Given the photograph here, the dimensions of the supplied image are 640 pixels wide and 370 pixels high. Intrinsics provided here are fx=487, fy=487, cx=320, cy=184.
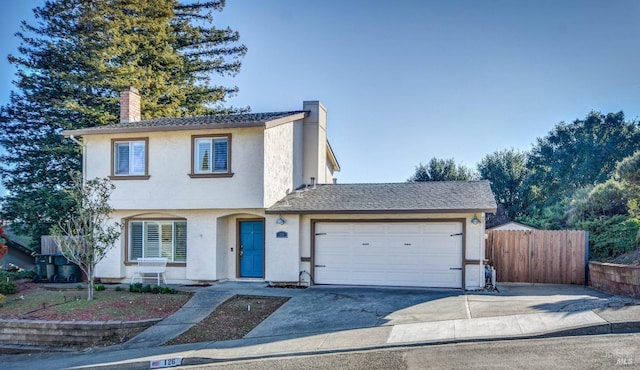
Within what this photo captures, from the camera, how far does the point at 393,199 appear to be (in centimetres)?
1611

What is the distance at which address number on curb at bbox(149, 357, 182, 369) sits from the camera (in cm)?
896

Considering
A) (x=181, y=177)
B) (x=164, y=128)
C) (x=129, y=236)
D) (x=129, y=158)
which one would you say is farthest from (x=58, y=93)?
(x=181, y=177)

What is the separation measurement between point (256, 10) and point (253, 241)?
371 inches

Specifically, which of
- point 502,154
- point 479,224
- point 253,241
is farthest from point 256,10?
point 502,154

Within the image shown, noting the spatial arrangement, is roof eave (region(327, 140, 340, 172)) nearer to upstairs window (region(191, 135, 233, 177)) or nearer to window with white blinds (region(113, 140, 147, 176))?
upstairs window (region(191, 135, 233, 177))

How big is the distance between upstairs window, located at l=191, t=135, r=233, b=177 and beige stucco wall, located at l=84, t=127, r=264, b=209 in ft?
0.60

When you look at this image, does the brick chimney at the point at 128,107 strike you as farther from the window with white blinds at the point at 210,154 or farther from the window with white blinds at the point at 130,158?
the window with white blinds at the point at 210,154

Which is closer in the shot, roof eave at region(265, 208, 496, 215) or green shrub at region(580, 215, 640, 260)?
roof eave at region(265, 208, 496, 215)

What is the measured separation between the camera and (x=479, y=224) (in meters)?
14.7

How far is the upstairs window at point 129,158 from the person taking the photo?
657 inches

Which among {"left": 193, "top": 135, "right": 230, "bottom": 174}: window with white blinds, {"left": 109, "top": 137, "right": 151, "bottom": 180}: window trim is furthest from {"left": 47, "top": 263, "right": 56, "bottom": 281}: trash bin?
{"left": 193, "top": 135, "right": 230, "bottom": 174}: window with white blinds

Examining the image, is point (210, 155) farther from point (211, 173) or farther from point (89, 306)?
point (89, 306)

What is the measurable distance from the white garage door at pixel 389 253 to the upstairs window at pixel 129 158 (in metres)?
6.41

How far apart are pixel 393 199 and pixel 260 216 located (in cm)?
452
